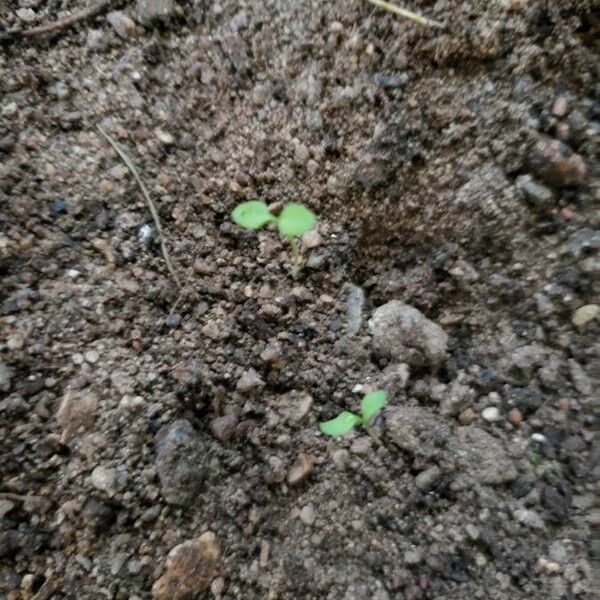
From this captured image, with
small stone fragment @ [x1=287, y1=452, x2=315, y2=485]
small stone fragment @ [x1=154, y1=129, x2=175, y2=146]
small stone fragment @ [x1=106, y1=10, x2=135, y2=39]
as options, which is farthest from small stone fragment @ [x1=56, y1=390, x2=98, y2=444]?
small stone fragment @ [x1=106, y1=10, x2=135, y2=39]

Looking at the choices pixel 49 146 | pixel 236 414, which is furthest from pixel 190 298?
pixel 49 146

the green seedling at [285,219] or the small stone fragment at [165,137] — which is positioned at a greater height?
the small stone fragment at [165,137]

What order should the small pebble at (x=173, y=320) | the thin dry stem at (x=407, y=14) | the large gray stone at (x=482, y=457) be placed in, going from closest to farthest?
the large gray stone at (x=482, y=457) → the small pebble at (x=173, y=320) → the thin dry stem at (x=407, y=14)

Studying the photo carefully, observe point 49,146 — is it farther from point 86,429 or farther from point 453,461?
point 453,461

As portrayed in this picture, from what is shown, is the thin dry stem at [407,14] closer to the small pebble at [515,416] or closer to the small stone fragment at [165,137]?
the small stone fragment at [165,137]

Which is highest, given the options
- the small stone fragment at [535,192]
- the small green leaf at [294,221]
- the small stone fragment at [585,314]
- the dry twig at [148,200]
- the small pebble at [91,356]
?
the dry twig at [148,200]

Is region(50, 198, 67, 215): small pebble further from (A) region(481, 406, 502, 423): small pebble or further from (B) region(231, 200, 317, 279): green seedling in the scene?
(A) region(481, 406, 502, 423): small pebble

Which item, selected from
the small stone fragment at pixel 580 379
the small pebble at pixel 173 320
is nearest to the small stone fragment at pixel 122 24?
the small pebble at pixel 173 320
